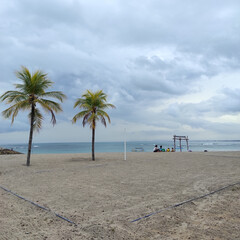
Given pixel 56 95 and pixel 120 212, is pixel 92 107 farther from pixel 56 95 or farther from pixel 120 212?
pixel 120 212

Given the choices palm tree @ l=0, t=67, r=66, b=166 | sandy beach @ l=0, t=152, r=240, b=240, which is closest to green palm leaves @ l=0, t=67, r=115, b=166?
palm tree @ l=0, t=67, r=66, b=166

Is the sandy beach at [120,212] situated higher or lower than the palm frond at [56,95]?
lower

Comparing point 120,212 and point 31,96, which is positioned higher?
point 31,96

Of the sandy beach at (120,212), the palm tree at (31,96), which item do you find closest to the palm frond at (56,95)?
the palm tree at (31,96)

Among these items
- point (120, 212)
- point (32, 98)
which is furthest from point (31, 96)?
point (120, 212)

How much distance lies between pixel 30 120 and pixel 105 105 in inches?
189

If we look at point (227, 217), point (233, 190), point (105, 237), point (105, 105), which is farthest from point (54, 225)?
point (105, 105)

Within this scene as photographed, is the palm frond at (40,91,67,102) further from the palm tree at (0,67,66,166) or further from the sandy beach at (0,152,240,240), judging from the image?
the sandy beach at (0,152,240,240)

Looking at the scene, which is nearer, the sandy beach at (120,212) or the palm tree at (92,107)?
the sandy beach at (120,212)

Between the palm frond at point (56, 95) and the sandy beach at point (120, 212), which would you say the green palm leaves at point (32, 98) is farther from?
the sandy beach at point (120, 212)

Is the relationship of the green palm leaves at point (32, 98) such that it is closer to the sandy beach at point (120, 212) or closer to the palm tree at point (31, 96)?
the palm tree at point (31, 96)

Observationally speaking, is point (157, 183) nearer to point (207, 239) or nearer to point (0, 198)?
point (207, 239)

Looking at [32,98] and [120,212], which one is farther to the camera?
[32,98]

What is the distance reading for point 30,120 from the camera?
1162 centimetres
